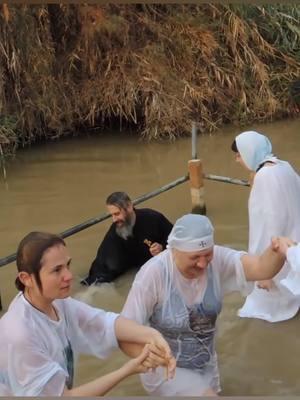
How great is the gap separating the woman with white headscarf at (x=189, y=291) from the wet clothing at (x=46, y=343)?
1.44ft

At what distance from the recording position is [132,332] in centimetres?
240

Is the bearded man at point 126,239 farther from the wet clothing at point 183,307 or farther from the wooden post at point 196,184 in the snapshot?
the wet clothing at point 183,307

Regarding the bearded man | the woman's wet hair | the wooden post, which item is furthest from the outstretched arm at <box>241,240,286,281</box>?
the wooden post

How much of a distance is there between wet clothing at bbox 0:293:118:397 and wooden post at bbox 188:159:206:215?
4069 millimetres

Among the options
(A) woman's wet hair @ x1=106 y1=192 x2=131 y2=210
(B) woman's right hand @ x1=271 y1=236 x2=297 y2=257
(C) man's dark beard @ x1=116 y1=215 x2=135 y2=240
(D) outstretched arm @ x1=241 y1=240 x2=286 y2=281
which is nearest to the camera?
(B) woman's right hand @ x1=271 y1=236 x2=297 y2=257

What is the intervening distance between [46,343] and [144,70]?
30.0ft

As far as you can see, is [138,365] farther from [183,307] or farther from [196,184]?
[196,184]

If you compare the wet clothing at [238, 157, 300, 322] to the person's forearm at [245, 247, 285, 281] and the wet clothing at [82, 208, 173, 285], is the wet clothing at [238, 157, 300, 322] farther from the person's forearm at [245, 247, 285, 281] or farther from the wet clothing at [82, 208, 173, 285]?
the person's forearm at [245, 247, 285, 281]

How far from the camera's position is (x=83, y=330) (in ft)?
8.52

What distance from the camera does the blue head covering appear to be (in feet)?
14.2

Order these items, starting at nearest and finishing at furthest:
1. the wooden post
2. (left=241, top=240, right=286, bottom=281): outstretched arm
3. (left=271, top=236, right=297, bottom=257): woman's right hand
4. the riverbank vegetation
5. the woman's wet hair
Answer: (left=271, top=236, right=297, bottom=257): woman's right hand
(left=241, top=240, right=286, bottom=281): outstretched arm
the woman's wet hair
the wooden post
the riverbank vegetation

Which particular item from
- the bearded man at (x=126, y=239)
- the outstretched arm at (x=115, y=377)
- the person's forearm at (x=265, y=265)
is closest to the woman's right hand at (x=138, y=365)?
the outstretched arm at (x=115, y=377)

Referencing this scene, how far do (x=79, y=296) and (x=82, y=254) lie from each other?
3.42 ft

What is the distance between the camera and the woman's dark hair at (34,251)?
7.82ft
